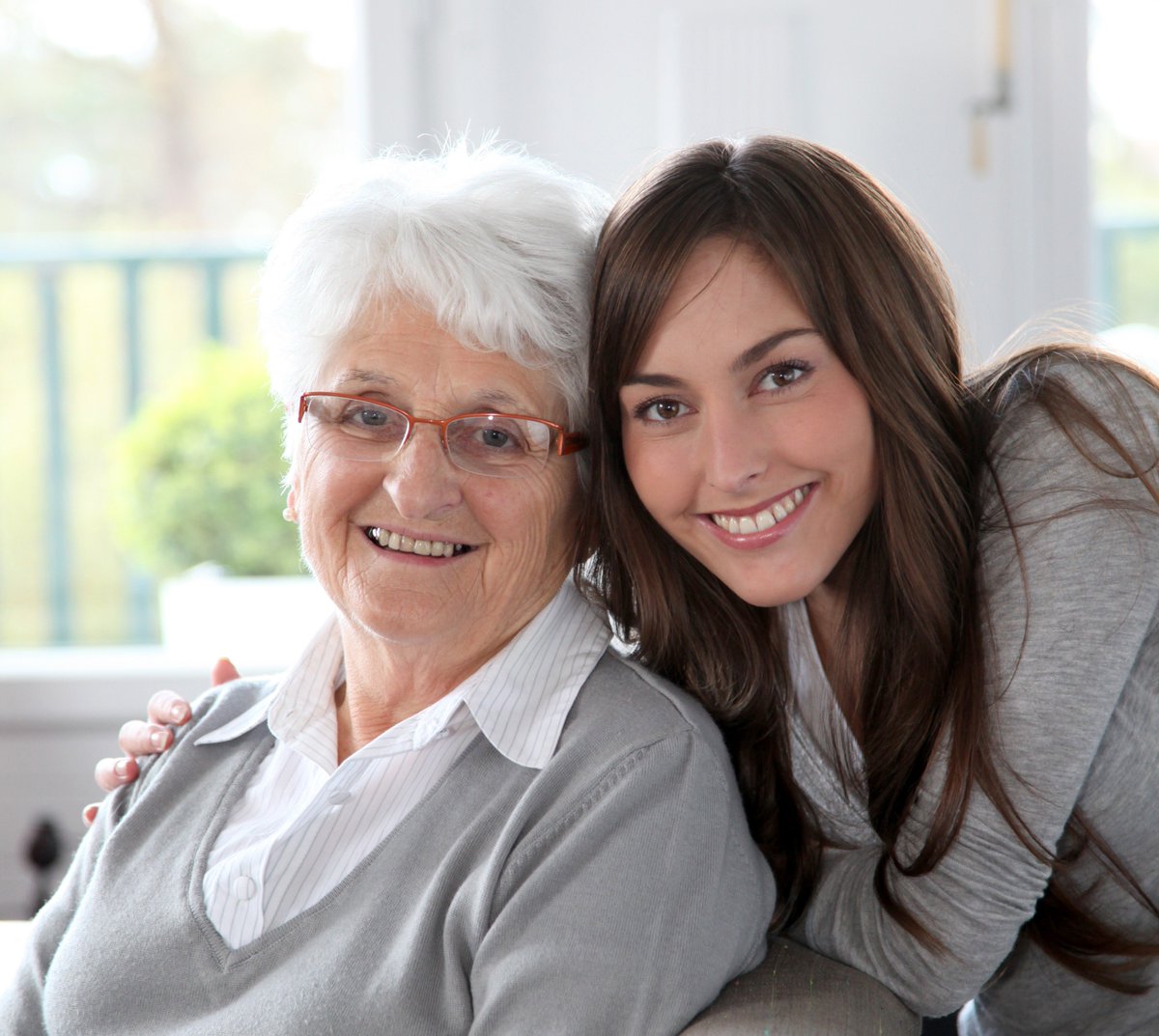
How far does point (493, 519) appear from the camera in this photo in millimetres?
1506

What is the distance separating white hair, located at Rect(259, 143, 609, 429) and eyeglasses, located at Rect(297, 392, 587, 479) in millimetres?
50

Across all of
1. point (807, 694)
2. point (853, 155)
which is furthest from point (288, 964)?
point (853, 155)

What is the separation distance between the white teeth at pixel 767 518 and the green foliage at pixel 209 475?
6.63ft

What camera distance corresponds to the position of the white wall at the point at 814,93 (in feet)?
11.0

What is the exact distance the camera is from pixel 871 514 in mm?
1588

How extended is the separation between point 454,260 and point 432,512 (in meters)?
0.28

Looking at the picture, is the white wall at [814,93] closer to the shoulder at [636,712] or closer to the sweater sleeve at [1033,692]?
the sweater sleeve at [1033,692]

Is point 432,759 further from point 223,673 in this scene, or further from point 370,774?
point 223,673

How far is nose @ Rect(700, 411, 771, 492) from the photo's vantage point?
1.44m

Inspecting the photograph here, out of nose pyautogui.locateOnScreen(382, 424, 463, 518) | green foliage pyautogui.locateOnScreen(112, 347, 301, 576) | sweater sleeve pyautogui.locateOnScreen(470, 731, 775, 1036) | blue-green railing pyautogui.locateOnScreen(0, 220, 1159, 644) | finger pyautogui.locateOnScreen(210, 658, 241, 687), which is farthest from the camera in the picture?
blue-green railing pyautogui.locateOnScreen(0, 220, 1159, 644)

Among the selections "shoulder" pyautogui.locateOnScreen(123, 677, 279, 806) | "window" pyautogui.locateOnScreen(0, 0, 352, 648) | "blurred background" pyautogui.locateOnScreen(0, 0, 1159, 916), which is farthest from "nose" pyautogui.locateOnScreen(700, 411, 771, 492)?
"window" pyautogui.locateOnScreen(0, 0, 352, 648)

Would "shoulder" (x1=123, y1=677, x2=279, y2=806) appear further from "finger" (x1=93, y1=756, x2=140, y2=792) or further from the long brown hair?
the long brown hair

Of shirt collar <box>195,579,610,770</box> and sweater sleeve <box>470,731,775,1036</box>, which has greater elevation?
shirt collar <box>195,579,610,770</box>

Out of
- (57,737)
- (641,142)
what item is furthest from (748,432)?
(57,737)
